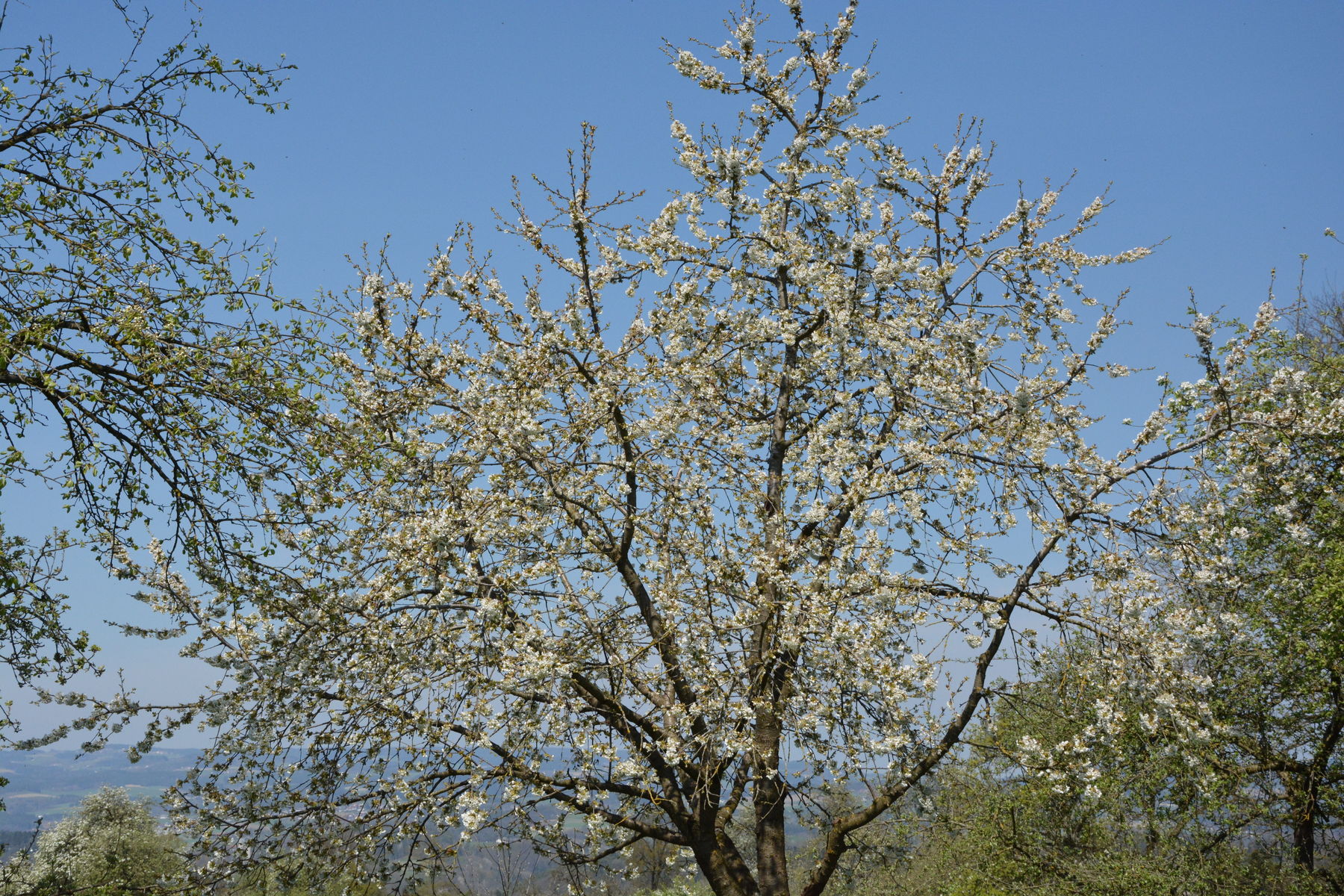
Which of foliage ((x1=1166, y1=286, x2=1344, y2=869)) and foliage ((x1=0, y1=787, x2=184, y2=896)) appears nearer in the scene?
foliage ((x1=1166, y1=286, x2=1344, y2=869))

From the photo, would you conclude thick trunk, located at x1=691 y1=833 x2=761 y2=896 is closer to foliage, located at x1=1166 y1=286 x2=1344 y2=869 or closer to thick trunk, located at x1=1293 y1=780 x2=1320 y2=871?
foliage, located at x1=1166 y1=286 x2=1344 y2=869

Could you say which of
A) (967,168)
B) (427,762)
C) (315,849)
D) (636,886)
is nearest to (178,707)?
(315,849)

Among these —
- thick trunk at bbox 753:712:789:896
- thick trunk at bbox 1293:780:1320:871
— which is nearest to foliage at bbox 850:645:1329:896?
thick trunk at bbox 1293:780:1320:871

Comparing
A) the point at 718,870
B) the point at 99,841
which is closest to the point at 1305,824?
the point at 718,870

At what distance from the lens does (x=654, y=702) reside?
7.86m

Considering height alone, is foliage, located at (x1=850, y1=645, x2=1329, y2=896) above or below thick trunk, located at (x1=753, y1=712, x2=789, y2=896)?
below

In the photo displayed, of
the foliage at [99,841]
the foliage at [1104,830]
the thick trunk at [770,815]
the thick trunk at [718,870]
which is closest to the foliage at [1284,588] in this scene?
the foliage at [1104,830]

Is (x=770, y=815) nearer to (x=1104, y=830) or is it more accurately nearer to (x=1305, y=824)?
(x=1104, y=830)

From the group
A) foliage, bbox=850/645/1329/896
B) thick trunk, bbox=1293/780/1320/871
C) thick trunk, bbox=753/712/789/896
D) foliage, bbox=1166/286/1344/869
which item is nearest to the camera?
thick trunk, bbox=753/712/789/896

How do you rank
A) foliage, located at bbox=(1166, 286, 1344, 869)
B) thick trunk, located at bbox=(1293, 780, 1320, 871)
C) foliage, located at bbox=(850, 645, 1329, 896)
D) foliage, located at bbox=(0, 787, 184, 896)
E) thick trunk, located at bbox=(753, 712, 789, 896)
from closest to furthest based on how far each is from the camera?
thick trunk, located at bbox=(753, 712, 789, 896)
foliage, located at bbox=(1166, 286, 1344, 869)
foliage, located at bbox=(850, 645, 1329, 896)
thick trunk, located at bbox=(1293, 780, 1320, 871)
foliage, located at bbox=(0, 787, 184, 896)

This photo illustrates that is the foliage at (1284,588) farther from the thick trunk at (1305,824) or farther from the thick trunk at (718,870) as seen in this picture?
the thick trunk at (718,870)

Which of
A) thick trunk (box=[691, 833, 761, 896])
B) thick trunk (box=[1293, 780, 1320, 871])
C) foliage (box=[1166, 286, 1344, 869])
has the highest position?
foliage (box=[1166, 286, 1344, 869])

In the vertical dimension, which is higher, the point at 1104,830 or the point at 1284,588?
the point at 1284,588

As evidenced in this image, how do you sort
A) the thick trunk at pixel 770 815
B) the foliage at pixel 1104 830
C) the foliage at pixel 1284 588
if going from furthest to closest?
1. the foliage at pixel 1104 830
2. the foliage at pixel 1284 588
3. the thick trunk at pixel 770 815
